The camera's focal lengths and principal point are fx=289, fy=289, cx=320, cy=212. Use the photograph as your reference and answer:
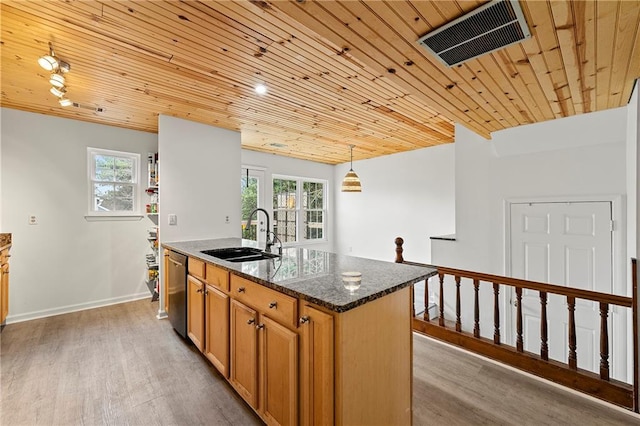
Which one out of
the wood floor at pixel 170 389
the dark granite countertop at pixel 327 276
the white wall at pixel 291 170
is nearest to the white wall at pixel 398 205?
the white wall at pixel 291 170

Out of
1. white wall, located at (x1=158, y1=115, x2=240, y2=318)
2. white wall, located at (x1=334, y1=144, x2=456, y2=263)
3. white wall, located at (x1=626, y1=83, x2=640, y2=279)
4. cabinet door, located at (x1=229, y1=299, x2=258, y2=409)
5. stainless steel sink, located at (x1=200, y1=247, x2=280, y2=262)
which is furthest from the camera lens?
white wall, located at (x1=334, y1=144, x2=456, y2=263)

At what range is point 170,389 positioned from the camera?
209 centimetres

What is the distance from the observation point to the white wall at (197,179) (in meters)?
3.50

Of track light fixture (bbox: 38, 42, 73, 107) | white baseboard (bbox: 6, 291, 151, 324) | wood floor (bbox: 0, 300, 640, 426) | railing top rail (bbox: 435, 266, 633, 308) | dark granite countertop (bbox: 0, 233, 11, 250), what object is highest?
track light fixture (bbox: 38, 42, 73, 107)

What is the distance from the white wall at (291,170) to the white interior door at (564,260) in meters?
4.17

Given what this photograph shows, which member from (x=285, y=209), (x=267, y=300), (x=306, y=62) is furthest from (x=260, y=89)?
(x=285, y=209)

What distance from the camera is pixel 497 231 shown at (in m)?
3.52

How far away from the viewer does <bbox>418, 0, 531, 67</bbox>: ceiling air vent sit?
1.35 m

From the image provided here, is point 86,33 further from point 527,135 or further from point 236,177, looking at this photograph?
point 527,135

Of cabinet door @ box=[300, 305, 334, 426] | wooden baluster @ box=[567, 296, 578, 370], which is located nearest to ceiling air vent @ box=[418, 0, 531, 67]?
cabinet door @ box=[300, 305, 334, 426]

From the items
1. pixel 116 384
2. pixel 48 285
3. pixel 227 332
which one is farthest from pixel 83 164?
pixel 227 332

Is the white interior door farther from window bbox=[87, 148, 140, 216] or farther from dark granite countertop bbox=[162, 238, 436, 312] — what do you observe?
window bbox=[87, 148, 140, 216]

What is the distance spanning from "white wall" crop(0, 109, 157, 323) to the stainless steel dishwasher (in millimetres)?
1514

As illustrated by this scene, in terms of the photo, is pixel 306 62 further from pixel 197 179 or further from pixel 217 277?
pixel 197 179
